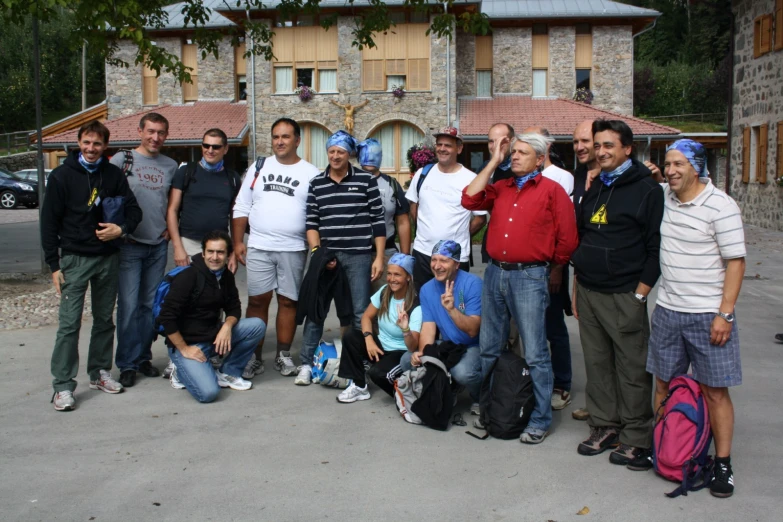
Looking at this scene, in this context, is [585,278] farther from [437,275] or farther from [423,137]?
[423,137]

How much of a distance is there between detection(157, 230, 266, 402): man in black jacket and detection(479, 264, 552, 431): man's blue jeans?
199 centimetres

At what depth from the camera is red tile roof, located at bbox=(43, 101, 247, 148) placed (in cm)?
2859

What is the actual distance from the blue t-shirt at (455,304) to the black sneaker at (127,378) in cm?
241

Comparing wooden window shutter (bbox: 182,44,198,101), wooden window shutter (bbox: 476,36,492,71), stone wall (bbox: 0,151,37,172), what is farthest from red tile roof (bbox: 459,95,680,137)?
stone wall (bbox: 0,151,37,172)

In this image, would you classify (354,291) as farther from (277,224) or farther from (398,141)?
(398,141)

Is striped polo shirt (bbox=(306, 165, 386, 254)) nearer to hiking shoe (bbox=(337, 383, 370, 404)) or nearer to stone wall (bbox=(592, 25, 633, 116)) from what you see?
hiking shoe (bbox=(337, 383, 370, 404))

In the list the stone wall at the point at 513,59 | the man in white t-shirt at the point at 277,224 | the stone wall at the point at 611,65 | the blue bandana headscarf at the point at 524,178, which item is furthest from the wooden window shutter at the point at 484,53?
the blue bandana headscarf at the point at 524,178

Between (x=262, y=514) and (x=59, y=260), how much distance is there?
2735 millimetres

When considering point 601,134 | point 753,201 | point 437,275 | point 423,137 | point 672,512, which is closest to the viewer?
point 672,512

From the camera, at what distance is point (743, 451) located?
15.4ft

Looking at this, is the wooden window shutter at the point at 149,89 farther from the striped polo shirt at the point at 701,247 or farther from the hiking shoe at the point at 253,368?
the striped polo shirt at the point at 701,247

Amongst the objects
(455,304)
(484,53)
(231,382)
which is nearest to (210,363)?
(231,382)

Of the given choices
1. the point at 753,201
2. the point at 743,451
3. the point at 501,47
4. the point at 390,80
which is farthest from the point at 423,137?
the point at 743,451

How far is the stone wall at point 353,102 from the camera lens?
→ 28.2 metres
